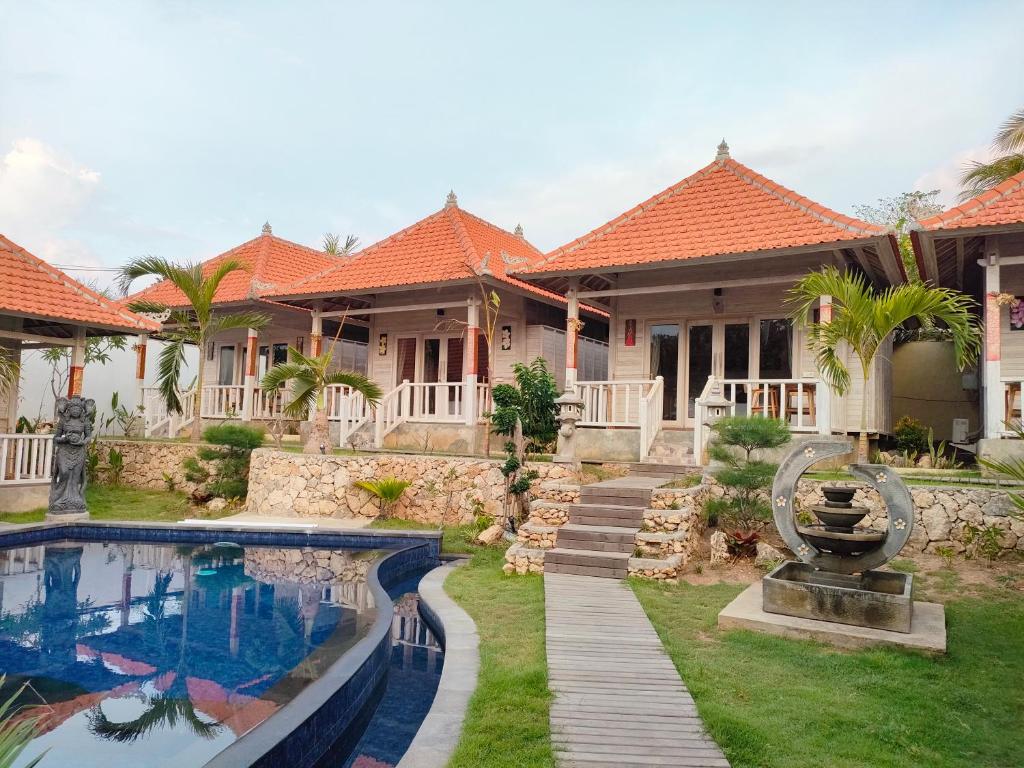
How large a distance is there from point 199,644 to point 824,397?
9.31m

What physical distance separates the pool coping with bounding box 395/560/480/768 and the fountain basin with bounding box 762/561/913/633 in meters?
2.79

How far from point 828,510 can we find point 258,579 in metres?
7.17

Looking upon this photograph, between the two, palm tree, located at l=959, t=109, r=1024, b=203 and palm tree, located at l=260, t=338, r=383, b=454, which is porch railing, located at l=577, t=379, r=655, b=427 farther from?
palm tree, located at l=959, t=109, r=1024, b=203

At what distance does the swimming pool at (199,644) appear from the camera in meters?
4.77

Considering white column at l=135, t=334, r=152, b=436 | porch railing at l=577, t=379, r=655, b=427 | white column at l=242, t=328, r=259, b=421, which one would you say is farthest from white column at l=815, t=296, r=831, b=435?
white column at l=135, t=334, r=152, b=436

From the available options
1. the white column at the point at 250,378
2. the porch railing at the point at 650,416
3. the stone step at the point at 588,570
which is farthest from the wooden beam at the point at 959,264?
the white column at the point at 250,378

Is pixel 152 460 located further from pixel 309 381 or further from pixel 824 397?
pixel 824 397

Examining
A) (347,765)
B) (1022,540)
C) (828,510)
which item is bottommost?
(347,765)

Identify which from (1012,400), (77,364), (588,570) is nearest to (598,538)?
(588,570)

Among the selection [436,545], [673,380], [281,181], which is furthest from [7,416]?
[673,380]

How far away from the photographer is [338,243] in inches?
1340

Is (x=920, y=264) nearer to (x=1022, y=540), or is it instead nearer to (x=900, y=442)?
(x=900, y=442)

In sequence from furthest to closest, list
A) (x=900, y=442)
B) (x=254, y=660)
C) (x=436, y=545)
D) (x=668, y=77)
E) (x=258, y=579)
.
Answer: (x=900, y=442)
(x=668, y=77)
(x=436, y=545)
(x=258, y=579)
(x=254, y=660)

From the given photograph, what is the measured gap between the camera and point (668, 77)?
39.3 ft
